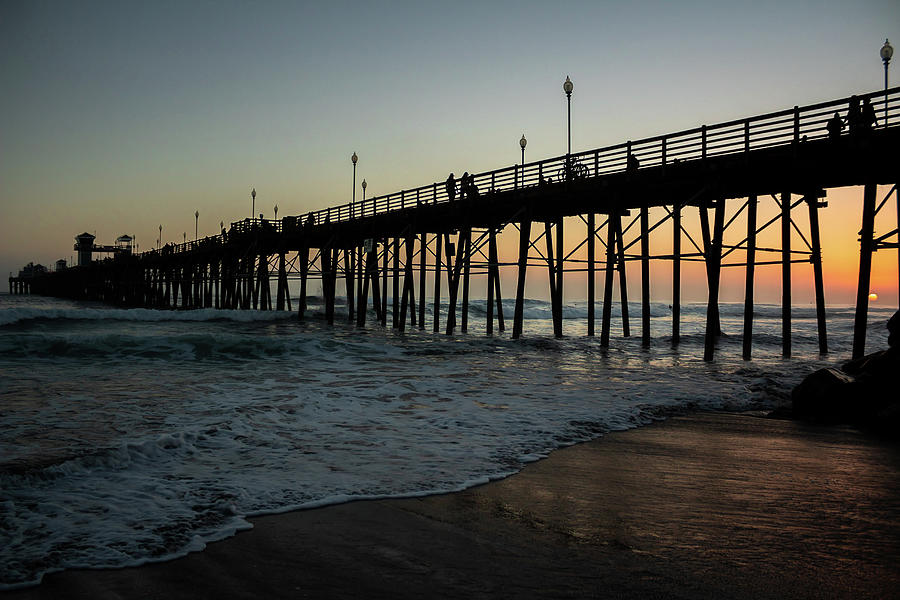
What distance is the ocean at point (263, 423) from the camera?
4.53 meters

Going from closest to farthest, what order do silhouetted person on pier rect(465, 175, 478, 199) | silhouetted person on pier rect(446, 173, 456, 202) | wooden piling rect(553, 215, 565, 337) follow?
wooden piling rect(553, 215, 565, 337), silhouetted person on pier rect(465, 175, 478, 199), silhouetted person on pier rect(446, 173, 456, 202)

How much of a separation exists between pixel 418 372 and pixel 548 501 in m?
9.12

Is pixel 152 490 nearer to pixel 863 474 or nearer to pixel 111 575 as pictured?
pixel 111 575

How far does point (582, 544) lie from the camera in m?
3.94

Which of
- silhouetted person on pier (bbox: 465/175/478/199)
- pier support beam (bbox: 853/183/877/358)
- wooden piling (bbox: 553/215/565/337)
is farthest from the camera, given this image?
silhouetted person on pier (bbox: 465/175/478/199)

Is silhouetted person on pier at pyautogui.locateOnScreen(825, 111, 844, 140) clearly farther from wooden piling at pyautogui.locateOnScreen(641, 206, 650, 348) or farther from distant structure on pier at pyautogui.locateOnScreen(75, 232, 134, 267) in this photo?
distant structure on pier at pyautogui.locateOnScreen(75, 232, 134, 267)

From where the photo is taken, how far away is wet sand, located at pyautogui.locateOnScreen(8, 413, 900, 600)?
10.9 feet

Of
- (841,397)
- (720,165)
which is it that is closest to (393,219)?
(720,165)

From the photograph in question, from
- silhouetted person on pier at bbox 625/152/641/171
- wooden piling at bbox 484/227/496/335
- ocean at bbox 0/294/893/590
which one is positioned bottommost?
ocean at bbox 0/294/893/590

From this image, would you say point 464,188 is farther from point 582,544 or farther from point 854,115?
point 582,544

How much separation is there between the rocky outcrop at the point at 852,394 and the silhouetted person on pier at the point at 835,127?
752cm

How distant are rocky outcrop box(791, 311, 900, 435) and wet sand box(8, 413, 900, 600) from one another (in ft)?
8.83

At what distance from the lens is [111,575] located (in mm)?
3545

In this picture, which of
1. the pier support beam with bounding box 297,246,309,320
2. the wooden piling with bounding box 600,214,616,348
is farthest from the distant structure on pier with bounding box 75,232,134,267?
the wooden piling with bounding box 600,214,616,348
